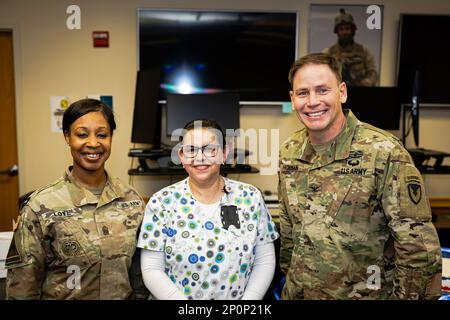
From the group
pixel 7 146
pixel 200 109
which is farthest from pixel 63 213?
pixel 7 146

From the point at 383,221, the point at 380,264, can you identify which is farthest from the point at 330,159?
the point at 380,264

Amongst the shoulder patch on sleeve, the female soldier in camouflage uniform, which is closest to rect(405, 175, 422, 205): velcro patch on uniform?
the shoulder patch on sleeve

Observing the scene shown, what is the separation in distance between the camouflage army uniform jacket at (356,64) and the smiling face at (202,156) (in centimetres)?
260

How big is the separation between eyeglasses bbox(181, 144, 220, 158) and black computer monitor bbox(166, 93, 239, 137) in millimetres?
1908

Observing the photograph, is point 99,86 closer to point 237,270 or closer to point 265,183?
point 265,183

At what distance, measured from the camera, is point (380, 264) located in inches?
52.8

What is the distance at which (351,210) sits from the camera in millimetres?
1320

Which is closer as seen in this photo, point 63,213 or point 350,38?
point 63,213

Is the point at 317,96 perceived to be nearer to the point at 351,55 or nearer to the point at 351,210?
the point at 351,210

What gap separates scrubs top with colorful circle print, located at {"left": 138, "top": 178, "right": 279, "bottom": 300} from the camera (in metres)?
1.20

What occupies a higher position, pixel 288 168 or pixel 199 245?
pixel 288 168

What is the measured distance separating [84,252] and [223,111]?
209 centimetres

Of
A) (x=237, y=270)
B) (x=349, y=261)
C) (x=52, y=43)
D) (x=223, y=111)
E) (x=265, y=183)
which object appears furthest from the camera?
(x=265, y=183)

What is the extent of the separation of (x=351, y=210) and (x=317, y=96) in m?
0.42
